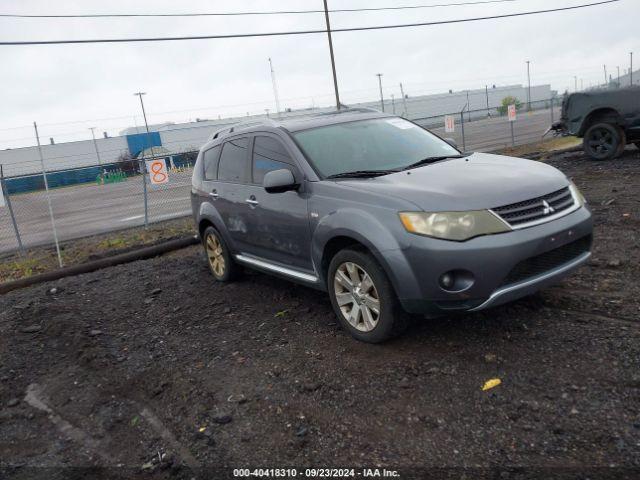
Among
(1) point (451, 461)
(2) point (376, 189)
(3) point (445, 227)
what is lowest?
(1) point (451, 461)

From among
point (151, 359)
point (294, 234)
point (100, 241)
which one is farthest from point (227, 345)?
point (100, 241)

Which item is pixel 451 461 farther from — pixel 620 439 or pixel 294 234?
pixel 294 234

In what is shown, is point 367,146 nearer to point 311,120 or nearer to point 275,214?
point 311,120

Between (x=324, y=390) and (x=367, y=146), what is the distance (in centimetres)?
228

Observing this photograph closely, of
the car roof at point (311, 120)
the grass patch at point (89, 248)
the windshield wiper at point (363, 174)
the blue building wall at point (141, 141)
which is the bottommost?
the grass patch at point (89, 248)

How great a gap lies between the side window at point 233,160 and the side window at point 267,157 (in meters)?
0.26

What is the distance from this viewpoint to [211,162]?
638cm

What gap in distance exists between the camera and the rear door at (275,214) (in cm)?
466

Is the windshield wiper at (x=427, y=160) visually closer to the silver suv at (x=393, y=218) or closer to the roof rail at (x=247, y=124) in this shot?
the silver suv at (x=393, y=218)

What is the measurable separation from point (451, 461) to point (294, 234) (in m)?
2.47

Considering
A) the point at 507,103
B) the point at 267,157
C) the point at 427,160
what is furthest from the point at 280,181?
the point at 507,103

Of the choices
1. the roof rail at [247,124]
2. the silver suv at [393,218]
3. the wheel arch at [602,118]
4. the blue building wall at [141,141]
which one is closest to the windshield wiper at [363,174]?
the silver suv at [393,218]

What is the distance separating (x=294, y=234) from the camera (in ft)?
15.6

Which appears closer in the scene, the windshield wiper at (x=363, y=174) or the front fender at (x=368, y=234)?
the front fender at (x=368, y=234)
